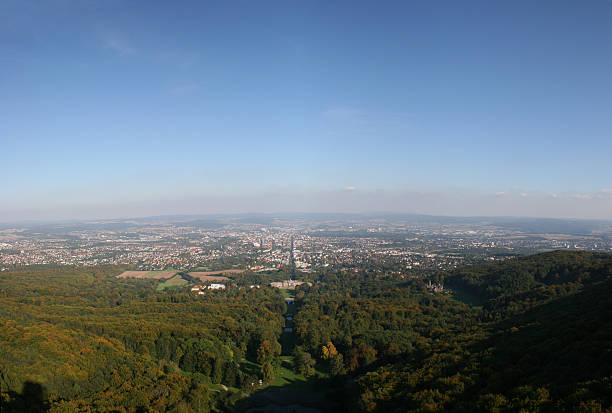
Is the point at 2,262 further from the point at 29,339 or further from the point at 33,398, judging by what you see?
the point at 33,398

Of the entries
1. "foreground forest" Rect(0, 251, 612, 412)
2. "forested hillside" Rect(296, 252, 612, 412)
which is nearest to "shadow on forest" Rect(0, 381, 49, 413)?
"foreground forest" Rect(0, 251, 612, 412)

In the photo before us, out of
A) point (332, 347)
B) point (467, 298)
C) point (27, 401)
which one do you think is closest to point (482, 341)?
point (332, 347)

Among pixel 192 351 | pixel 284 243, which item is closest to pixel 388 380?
pixel 192 351

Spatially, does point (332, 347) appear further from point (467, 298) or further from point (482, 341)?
point (467, 298)

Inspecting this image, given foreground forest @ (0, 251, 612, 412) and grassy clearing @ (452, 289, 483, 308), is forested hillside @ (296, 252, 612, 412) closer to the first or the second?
foreground forest @ (0, 251, 612, 412)

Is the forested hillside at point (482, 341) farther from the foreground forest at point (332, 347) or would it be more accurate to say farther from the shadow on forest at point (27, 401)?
the shadow on forest at point (27, 401)
